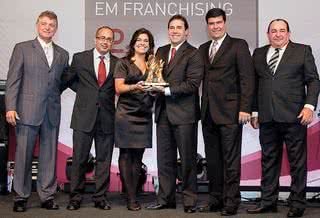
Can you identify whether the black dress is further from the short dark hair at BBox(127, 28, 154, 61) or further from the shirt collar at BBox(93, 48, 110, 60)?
the shirt collar at BBox(93, 48, 110, 60)

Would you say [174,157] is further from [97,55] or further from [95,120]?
[97,55]

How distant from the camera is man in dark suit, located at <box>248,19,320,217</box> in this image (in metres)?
4.34

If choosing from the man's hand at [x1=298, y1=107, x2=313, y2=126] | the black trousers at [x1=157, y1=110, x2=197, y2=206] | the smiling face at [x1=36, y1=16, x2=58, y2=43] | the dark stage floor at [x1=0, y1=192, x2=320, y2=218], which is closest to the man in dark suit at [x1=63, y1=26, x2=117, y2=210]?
the dark stage floor at [x1=0, y1=192, x2=320, y2=218]

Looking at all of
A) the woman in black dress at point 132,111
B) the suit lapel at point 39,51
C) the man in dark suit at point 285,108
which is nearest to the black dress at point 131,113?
the woman in black dress at point 132,111

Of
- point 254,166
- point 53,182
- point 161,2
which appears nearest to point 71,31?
point 161,2

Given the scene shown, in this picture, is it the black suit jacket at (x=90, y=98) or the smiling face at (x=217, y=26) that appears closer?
the smiling face at (x=217, y=26)

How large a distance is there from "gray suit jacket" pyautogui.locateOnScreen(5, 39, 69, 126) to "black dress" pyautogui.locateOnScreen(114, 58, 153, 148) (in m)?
0.60

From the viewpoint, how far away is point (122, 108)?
4535 mm

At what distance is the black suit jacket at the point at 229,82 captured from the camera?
172 inches

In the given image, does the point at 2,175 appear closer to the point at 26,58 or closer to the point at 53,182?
the point at 53,182

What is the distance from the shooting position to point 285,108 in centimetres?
436

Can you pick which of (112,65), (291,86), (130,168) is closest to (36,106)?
(112,65)

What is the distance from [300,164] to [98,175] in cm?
172

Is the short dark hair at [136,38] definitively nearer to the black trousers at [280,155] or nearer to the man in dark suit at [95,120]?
the man in dark suit at [95,120]
